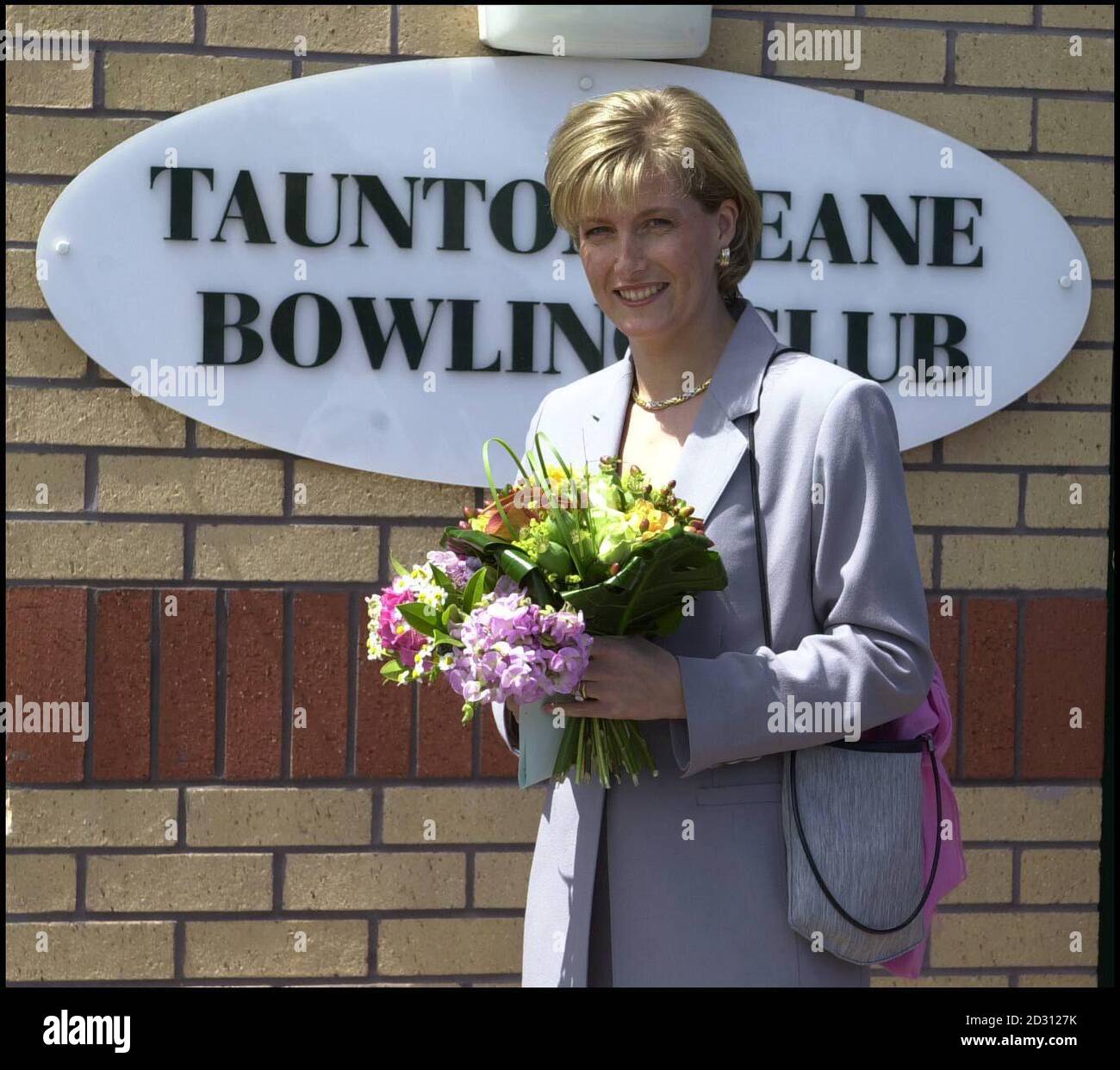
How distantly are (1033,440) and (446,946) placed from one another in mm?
1866

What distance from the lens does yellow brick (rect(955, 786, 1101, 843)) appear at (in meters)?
3.24

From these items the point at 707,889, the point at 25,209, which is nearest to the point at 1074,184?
the point at 707,889

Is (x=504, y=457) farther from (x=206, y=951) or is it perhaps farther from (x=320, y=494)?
(x=206, y=951)

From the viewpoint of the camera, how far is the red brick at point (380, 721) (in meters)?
3.05

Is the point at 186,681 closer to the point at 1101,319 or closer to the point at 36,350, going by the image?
the point at 36,350

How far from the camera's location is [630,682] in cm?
176

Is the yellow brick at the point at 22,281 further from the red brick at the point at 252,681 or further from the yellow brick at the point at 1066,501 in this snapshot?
the yellow brick at the point at 1066,501

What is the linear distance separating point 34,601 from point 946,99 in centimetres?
244

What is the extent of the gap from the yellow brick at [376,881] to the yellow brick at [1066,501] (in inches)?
64.1

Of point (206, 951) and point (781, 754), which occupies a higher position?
point (781, 754)

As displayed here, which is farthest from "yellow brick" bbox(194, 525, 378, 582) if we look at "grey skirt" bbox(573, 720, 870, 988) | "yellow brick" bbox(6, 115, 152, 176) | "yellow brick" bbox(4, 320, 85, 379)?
"grey skirt" bbox(573, 720, 870, 988)

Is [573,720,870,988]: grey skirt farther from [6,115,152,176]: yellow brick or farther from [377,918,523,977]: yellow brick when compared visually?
[6,115,152,176]: yellow brick
